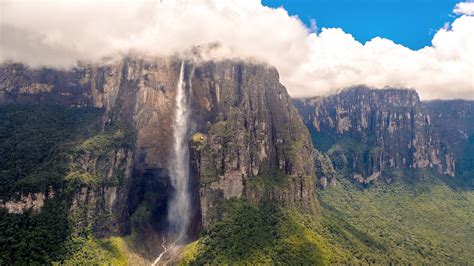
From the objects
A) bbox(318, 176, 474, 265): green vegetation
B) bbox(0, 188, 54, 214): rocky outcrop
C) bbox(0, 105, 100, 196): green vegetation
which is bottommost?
bbox(318, 176, 474, 265): green vegetation

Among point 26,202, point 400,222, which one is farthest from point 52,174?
point 400,222

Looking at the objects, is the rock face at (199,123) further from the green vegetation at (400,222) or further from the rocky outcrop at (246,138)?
the green vegetation at (400,222)

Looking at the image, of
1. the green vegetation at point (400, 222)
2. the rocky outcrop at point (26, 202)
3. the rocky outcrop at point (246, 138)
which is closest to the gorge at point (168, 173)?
the rocky outcrop at point (26, 202)

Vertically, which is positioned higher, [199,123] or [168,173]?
[199,123]

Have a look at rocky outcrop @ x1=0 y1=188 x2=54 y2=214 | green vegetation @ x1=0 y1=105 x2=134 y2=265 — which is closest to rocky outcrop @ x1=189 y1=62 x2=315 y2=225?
green vegetation @ x1=0 y1=105 x2=134 y2=265

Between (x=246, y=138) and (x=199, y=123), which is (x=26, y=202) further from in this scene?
(x=246, y=138)

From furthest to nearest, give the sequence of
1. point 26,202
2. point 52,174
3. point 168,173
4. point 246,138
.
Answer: point 168,173, point 246,138, point 52,174, point 26,202

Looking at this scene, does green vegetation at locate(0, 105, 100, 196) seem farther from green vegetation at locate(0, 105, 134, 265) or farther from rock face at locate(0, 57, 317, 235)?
rock face at locate(0, 57, 317, 235)

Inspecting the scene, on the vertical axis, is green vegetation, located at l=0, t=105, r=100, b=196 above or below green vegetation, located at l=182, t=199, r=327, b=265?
above
